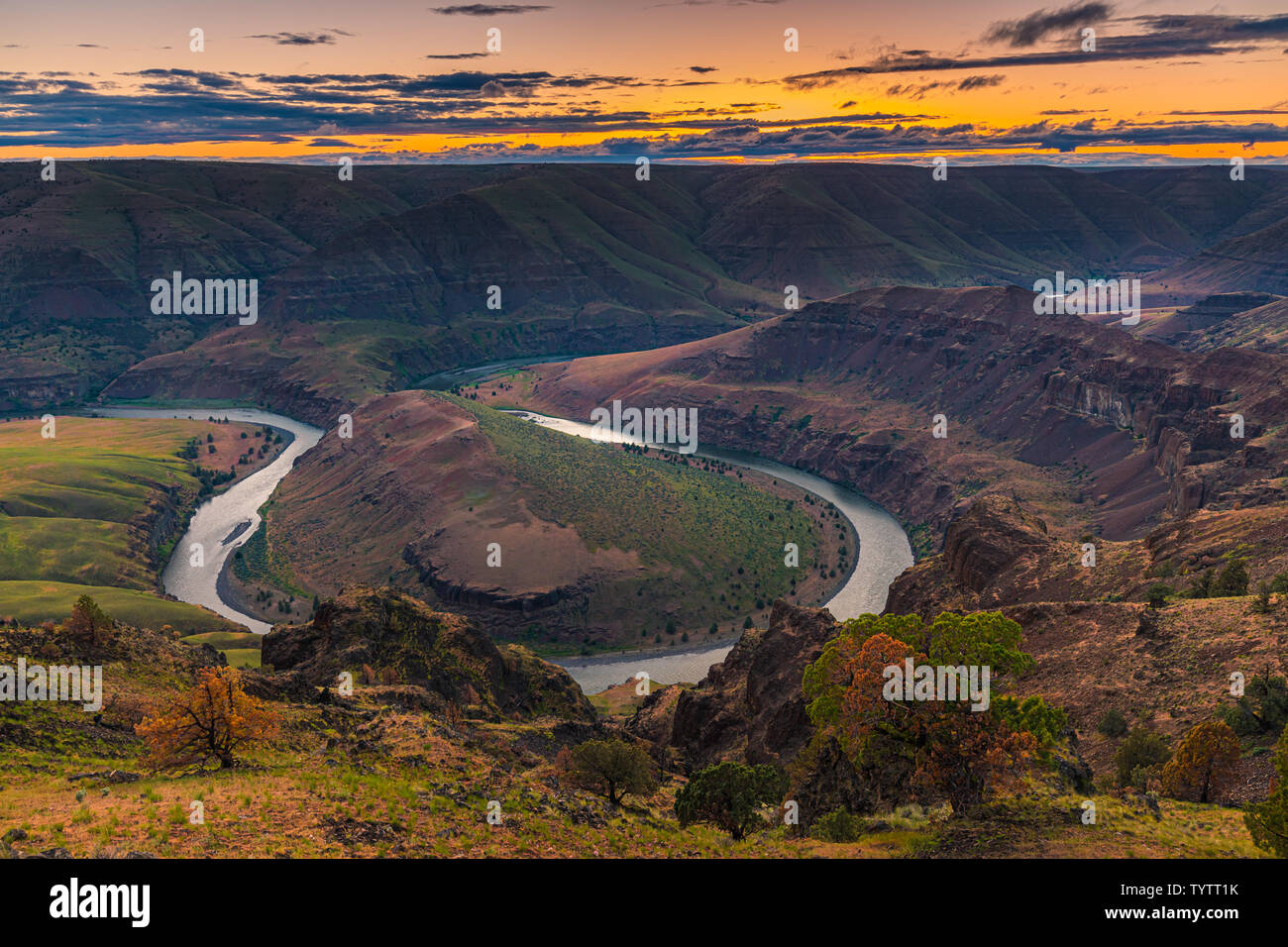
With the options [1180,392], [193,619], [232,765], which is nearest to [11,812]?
[232,765]

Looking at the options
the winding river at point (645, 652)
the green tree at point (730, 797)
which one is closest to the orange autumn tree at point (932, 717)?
the green tree at point (730, 797)

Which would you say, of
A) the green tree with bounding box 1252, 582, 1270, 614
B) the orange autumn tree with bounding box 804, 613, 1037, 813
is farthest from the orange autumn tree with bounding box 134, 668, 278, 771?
the green tree with bounding box 1252, 582, 1270, 614

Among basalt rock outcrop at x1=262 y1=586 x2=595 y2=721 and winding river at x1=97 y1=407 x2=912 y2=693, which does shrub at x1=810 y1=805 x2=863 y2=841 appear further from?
winding river at x1=97 y1=407 x2=912 y2=693

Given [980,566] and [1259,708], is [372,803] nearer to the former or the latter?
[1259,708]

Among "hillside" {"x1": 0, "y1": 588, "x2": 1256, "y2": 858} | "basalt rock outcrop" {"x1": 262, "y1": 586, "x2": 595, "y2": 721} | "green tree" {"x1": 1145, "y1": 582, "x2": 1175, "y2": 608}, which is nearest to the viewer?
"hillside" {"x1": 0, "y1": 588, "x2": 1256, "y2": 858}

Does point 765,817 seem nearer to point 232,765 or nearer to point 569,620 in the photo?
point 232,765

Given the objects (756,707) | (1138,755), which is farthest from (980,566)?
(1138,755)
